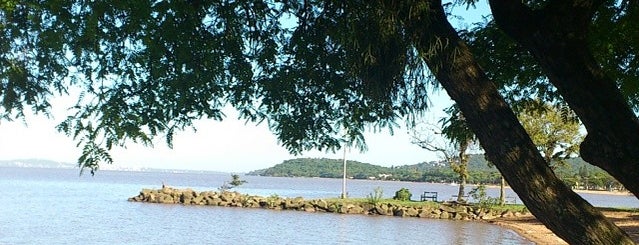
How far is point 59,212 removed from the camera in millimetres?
43969

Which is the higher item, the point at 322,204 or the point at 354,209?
the point at 322,204

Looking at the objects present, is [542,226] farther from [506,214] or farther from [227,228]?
[227,228]

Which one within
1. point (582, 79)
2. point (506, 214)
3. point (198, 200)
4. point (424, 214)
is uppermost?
point (582, 79)

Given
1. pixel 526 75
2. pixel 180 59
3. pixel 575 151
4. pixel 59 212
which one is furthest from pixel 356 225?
pixel 180 59

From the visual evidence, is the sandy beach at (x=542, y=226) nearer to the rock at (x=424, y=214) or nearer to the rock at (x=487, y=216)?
the rock at (x=487, y=216)

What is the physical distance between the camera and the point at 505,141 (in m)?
4.07

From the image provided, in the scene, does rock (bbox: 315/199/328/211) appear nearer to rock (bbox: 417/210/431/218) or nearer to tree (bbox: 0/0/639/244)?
rock (bbox: 417/210/431/218)

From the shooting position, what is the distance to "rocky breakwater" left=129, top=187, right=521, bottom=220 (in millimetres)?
42125

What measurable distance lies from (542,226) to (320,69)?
31.2 metres

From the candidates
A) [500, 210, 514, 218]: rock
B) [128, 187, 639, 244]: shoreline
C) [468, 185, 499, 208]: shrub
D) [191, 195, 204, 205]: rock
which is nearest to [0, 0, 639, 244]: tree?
[128, 187, 639, 244]: shoreline

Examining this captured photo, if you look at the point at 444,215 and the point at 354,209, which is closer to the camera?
the point at 444,215

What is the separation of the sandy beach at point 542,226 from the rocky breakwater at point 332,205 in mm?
2848

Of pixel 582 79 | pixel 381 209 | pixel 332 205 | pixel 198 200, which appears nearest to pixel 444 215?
pixel 381 209

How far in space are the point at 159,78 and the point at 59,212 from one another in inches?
1667
